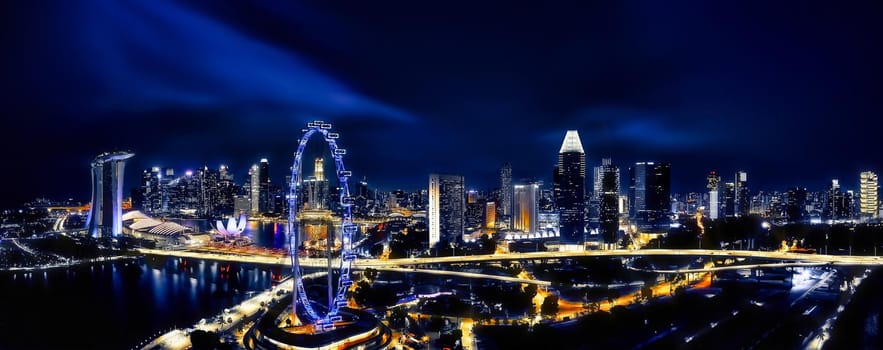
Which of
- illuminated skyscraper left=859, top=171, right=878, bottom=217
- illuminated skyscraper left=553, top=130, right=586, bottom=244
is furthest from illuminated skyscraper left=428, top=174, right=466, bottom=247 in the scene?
illuminated skyscraper left=859, top=171, right=878, bottom=217

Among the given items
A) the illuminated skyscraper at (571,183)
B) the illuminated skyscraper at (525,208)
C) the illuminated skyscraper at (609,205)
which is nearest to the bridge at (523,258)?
the illuminated skyscraper at (609,205)

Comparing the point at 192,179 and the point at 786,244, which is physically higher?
the point at 192,179

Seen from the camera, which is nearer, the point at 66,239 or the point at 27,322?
the point at 27,322

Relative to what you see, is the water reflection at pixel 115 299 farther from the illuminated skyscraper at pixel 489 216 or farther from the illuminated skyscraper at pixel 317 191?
the illuminated skyscraper at pixel 489 216

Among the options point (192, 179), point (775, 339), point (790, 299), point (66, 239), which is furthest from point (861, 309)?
point (192, 179)

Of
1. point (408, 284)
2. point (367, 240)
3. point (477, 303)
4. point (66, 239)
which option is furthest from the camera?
point (367, 240)

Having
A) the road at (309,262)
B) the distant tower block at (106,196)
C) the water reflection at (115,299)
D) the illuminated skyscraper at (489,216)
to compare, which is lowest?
the water reflection at (115,299)

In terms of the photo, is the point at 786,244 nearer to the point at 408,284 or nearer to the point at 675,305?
the point at 675,305
